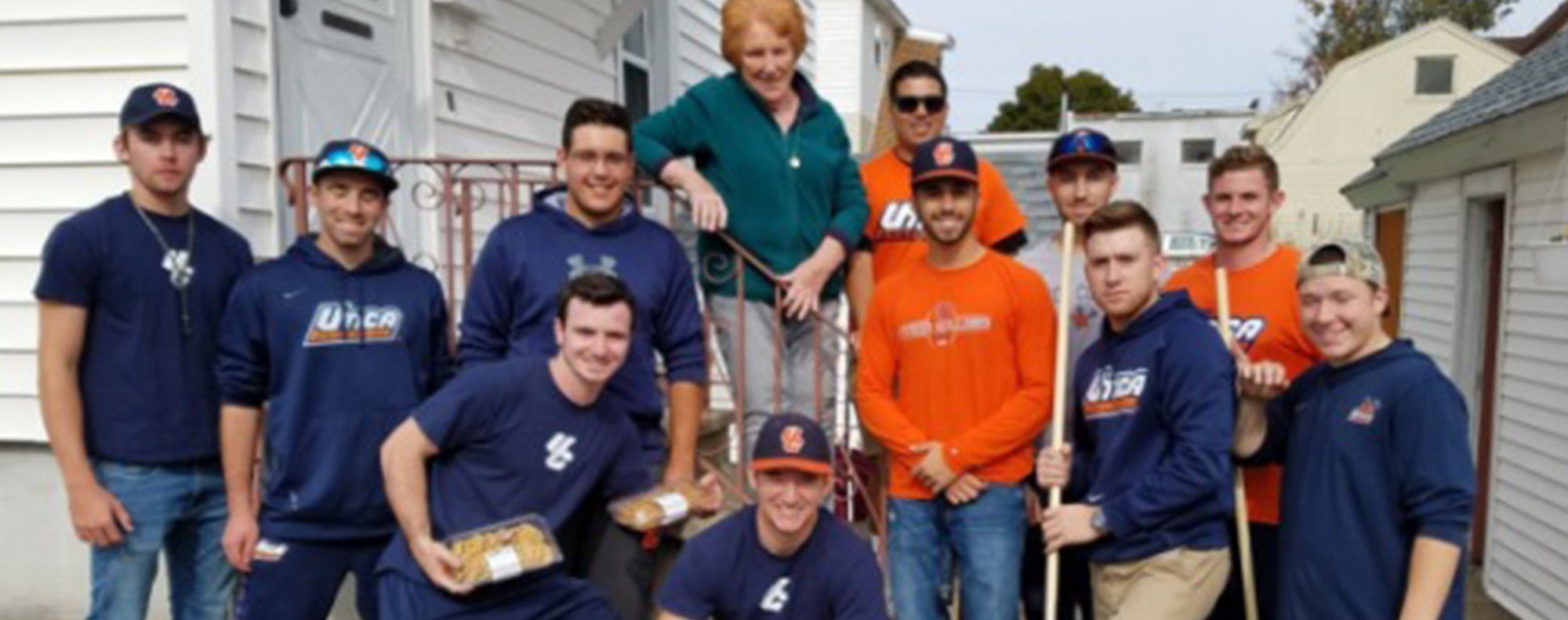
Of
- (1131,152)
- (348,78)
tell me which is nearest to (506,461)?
(348,78)

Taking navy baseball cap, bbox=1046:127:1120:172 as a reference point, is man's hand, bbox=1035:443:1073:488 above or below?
below

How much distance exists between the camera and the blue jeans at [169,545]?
290 cm

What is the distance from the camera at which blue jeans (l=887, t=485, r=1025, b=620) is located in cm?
294

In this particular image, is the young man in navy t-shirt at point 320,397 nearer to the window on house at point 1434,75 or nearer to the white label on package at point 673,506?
the white label on package at point 673,506

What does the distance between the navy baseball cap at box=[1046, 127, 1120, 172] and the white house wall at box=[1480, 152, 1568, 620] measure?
13.1ft

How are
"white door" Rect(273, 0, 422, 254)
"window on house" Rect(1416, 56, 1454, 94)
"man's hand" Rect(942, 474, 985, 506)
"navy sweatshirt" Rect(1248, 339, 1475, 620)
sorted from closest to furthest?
1. "navy sweatshirt" Rect(1248, 339, 1475, 620)
2. "man's hand" Rect(942, 474, 985, 506)
3. "white door" Rect(273, 0, 422, 254)
4. "window on house" Rect(1416, 56, 1454, 94)

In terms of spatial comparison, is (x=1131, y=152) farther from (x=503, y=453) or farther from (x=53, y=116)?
(x=503, y=453)

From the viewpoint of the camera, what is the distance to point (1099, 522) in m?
2.72

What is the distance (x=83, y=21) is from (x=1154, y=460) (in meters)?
3.94

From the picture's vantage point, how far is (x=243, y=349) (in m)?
2.89

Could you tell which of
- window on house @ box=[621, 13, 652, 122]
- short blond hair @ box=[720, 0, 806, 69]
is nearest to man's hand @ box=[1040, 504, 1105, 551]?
short blond hair @ box=[720, 0, 806, 69]

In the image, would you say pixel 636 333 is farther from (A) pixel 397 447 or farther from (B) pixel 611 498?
(A) pixel 397 447

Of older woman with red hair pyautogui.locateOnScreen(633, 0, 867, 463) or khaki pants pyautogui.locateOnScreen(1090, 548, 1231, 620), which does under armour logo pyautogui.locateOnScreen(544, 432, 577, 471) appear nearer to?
older woman with red hair pyautogui.locateOnScreen(633, 0, 867, 463)

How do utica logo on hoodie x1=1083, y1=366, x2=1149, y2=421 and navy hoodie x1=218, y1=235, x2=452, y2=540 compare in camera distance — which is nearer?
utica logo on hoodie x1=1083, y1=366, x2=1149, y2=421
